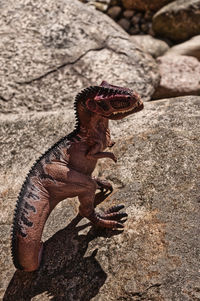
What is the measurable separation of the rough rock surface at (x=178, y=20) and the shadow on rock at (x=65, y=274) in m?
5.74

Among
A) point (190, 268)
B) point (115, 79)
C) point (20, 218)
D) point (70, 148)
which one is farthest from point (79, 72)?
point (190, 268)

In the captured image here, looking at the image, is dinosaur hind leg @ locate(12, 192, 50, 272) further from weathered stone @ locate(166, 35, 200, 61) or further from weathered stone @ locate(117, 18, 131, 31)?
weathered stone @ locate(117, 18, 131, 31)

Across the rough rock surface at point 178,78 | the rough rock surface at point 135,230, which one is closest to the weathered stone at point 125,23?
the rough rock surface at point 178,78

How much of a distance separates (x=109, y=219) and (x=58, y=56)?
257 cm

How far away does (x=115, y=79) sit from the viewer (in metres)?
4.50

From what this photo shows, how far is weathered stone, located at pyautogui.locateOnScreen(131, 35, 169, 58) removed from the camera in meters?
7.20

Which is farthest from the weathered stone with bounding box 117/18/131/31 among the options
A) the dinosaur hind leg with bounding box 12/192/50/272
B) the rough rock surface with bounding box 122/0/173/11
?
the dinosaur hind leg with bounding box 12/192/50/272

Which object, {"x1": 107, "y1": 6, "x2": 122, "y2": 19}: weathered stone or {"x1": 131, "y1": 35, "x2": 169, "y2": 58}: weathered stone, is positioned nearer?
{"x1": 131, "y1": 35, "x2": 169, "y2": 58}: weathered stone

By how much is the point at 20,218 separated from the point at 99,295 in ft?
2.09

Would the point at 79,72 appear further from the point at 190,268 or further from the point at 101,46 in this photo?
the point at 190,268

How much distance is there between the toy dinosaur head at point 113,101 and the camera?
6.93ft

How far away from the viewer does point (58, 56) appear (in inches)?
178

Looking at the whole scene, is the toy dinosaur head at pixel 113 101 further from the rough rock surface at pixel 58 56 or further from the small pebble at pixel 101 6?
the small pebble at pixel 101 6

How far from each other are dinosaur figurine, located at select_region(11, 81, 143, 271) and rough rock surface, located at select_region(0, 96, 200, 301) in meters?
0.20
